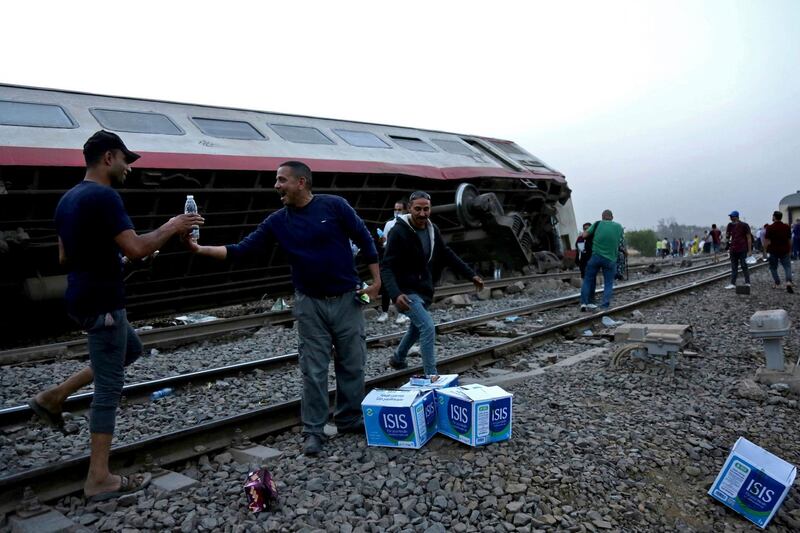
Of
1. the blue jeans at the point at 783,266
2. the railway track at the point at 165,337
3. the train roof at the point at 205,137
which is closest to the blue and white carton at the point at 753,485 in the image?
the railway track at the point at 165,337

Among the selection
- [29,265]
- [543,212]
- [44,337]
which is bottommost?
[44,337]

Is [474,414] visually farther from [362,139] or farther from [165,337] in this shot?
[362,139]

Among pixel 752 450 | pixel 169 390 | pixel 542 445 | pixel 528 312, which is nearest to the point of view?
pixel 752 450

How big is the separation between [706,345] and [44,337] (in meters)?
9.52

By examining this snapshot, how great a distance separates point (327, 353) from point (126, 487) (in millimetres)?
1324

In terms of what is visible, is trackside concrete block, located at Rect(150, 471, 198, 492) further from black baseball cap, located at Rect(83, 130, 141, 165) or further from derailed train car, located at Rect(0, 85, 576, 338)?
derailed train car, located at Rect(0, 85, 576, 338)

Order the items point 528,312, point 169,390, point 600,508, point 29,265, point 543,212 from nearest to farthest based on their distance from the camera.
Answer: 1. point 600,508
2. point 169,390
3. point 29,265
4. point 528,312
5. point 543,212

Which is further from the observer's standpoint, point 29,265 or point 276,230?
point 29,265

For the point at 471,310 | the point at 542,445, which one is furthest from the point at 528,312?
the point at 542,445

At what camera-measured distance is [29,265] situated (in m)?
8.94

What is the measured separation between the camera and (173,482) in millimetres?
3115

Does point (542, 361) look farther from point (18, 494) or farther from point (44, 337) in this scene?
point (44, 337)

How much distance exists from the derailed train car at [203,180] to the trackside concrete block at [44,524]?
6470mm

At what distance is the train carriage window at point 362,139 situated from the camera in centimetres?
1361
